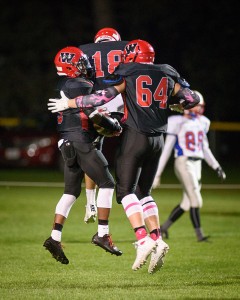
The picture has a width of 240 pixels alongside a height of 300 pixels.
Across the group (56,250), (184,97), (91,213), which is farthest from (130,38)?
(56,250)

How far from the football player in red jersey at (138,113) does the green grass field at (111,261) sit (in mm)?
535

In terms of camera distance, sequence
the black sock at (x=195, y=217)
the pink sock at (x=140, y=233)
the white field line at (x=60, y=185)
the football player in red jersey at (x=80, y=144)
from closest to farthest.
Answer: the pink sock at (x=140, y=233) < the football player in red jersey at (x=80, y=144) < the black sock at (x=195, y=217) < the white field line at (x=60, y=185)

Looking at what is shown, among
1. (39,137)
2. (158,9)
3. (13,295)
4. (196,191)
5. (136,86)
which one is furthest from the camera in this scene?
(158,9)

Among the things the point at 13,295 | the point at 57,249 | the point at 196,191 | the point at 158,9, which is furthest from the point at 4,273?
the point at 158,9

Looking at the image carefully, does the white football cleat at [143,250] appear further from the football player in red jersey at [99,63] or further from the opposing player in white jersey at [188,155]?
the opposing player in white jersey at [188,155]

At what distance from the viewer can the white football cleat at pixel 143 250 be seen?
803cm

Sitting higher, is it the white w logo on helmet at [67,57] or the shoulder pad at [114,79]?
the white w logo on helmet at [67,57]

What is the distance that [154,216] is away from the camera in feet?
28.2

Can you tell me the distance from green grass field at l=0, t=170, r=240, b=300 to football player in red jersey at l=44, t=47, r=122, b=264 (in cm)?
38

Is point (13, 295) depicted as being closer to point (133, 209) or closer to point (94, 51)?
point (133, 209)

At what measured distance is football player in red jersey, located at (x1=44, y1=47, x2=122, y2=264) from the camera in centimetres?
872

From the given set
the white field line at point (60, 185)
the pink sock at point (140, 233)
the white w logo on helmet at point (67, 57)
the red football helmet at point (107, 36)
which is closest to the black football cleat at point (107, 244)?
the pink sock at point (140, 233)

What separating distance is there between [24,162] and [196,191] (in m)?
11.1

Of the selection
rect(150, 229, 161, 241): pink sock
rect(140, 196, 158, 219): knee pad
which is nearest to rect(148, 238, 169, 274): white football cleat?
rect(150, 229, 161, 241): pink sock
